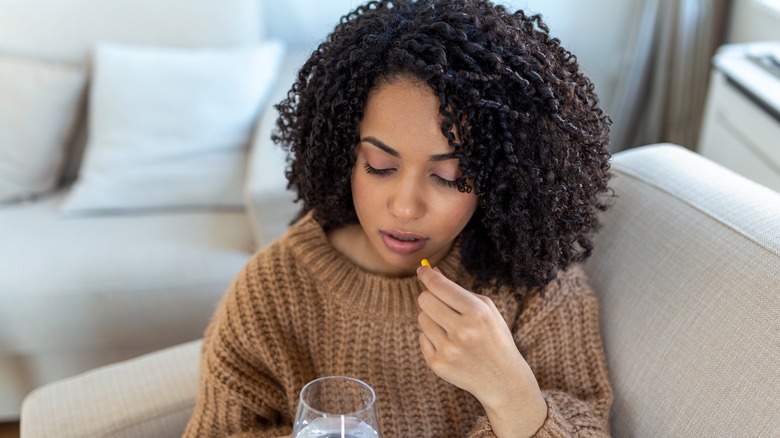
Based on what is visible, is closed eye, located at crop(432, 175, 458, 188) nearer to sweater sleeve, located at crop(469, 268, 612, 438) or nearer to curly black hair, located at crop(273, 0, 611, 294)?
curly black hair, located at crop(273, 0, 611, 294)

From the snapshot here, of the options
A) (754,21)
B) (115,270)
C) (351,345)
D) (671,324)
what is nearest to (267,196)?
(115,270)

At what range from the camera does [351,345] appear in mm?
1019

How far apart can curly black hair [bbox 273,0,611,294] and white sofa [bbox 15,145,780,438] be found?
10cm

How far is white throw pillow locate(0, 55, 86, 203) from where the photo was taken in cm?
202

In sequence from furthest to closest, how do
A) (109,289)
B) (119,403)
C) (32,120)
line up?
(32,120) → (109,289) → (119,403)

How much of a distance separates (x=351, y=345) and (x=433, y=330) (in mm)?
207

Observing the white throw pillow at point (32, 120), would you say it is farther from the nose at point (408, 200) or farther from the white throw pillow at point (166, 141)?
the nose at point (408, 200)

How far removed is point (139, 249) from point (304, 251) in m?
0.90

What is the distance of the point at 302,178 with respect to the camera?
0.99m

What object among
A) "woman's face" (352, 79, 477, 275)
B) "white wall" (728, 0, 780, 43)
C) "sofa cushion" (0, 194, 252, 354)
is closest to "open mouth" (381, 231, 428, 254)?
"woman's face" (352, 79, 477, 275)

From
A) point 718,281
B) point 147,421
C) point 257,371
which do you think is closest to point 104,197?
point 147,421

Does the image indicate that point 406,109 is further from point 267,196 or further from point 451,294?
point 267,196

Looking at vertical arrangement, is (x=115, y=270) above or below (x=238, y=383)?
below

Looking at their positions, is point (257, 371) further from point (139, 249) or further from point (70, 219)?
point (70, 219)
